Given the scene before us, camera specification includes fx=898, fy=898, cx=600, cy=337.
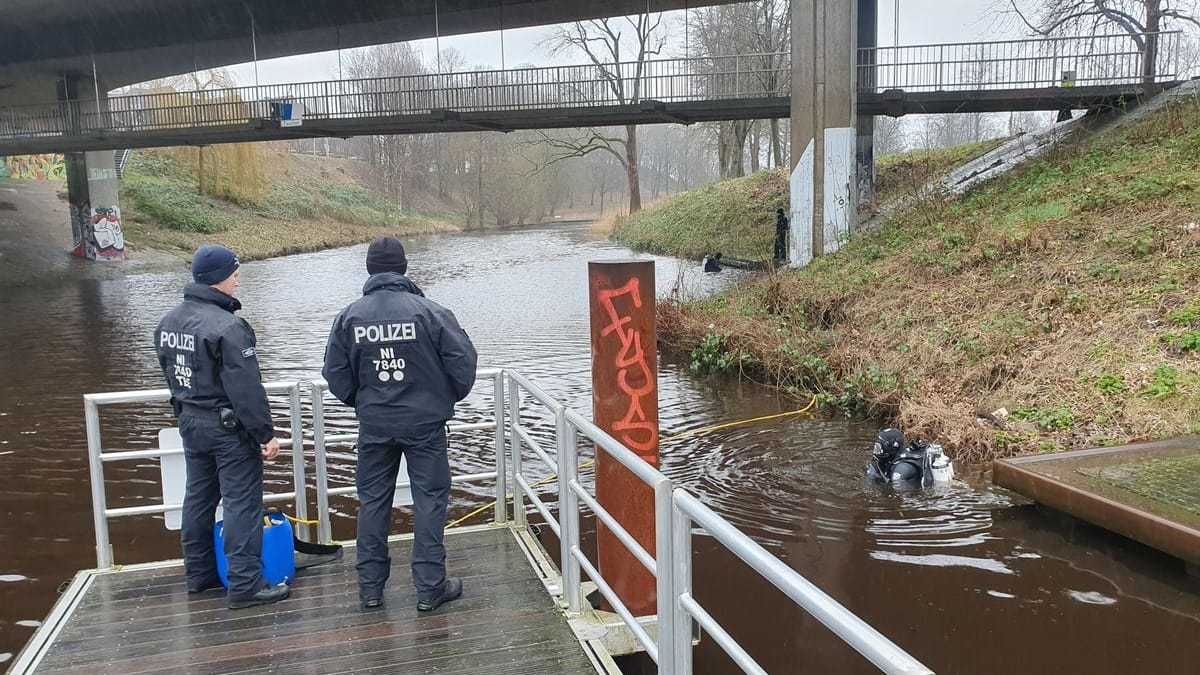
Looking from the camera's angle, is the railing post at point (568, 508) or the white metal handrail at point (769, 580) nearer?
the white metal handrail at point (769, 580)

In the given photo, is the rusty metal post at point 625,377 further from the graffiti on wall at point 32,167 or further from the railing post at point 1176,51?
the graffiti on wall at point 32,167

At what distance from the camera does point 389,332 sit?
4285mm

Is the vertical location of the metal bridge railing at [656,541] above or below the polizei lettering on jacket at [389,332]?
below

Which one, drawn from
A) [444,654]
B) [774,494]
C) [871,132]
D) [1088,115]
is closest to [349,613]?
[444,654]

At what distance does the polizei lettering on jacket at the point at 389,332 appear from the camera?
4.29 metres

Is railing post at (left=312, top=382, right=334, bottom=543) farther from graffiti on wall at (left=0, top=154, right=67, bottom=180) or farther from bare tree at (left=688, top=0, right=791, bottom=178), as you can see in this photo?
graffiti on wall at (left=0, top=154, right=67, bottom=180)

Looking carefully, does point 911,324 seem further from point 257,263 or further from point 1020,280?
point 257,263

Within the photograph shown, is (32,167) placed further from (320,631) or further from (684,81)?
(320,631)

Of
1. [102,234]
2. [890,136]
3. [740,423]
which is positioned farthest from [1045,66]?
[890,136]

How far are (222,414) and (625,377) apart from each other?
6.74 ft

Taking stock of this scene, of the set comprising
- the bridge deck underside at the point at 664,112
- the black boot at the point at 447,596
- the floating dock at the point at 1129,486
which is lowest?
the floating dock at the point at 1129,486

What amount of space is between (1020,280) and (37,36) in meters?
33.0

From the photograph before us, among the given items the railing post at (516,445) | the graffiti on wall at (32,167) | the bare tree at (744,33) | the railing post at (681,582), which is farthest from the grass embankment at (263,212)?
the railing post at (681,582)

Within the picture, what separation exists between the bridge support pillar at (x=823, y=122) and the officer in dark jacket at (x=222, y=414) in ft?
55.6
